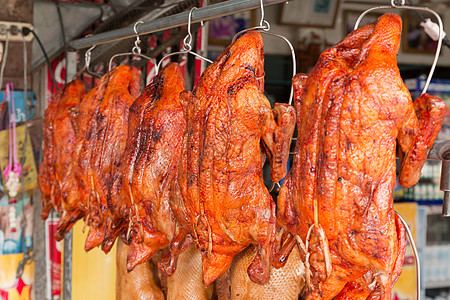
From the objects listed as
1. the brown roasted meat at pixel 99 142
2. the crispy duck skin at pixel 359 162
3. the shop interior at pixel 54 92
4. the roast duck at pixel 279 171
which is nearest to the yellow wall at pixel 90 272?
the shop interior at pixel 54 92

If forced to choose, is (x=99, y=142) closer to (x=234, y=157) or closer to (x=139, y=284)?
(x=139, y=284)

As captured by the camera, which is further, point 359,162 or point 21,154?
point 21,154

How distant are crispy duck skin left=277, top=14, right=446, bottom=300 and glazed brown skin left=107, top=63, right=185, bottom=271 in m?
0.59

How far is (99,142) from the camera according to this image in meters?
2.17

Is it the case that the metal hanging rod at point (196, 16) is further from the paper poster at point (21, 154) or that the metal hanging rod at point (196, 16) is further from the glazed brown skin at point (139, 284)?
the paper poster at point (21, 154)

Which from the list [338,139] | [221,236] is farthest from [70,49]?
[338,139]

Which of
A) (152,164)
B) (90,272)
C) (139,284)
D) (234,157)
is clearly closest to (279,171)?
(234,157)

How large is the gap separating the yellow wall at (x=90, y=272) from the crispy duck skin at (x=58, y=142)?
687 mm

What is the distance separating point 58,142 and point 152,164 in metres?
0.90

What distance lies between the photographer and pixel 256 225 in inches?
59.2

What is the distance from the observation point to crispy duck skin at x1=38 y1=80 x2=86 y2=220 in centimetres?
252

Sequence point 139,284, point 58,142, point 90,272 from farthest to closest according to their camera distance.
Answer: point 90,272, point 58,142, point 139,284

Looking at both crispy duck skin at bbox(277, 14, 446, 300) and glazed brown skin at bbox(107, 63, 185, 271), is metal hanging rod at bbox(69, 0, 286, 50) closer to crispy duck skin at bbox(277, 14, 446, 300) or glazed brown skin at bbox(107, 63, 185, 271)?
glazed brown skin at bbox(107, 63, 185, 271)

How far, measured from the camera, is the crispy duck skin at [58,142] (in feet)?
8.27
